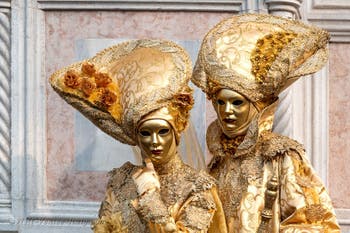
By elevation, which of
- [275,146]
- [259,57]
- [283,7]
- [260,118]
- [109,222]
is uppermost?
[283,7]

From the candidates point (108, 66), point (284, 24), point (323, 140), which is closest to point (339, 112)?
point (323, 140)

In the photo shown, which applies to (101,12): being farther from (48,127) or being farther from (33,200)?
(33,200)

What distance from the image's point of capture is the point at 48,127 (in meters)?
5.54

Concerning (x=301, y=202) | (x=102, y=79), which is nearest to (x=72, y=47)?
(x=102, y=79)

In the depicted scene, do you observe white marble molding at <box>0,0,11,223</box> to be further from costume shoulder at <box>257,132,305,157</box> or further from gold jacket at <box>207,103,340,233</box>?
costume shoulder at <box>257,132,305,157</box>

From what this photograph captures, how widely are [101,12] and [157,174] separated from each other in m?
1.38

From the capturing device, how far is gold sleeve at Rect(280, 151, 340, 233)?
4281 millimetres

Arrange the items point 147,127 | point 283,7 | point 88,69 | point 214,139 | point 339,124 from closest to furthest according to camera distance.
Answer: point 147,127, point 88,69, point 214,139, point 283,7, point 339,124

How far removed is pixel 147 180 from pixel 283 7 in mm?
1378

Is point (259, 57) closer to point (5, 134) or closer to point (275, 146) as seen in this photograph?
point (275, 146)

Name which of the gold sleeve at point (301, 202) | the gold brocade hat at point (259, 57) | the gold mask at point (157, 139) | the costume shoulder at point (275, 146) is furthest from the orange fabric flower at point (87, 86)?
the gold sleeve at point (301, 202)

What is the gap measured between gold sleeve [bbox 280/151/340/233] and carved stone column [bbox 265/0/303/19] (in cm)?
112

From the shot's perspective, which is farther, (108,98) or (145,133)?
(108,98)

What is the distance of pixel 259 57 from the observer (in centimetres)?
445
